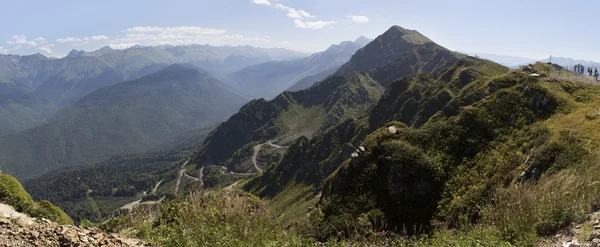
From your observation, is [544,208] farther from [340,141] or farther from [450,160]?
[340,141]

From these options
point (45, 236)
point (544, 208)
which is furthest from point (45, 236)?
point (544, 208)

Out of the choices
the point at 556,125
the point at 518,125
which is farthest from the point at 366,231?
the point at 518,125

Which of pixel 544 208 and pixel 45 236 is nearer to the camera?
pixel 45 236

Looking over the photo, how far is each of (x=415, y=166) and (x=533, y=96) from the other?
575 inches

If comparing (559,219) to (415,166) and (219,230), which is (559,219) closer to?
(219,230)

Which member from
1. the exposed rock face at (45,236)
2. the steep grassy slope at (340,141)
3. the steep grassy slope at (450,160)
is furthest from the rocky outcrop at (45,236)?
the steep grassy slope at (340,141)

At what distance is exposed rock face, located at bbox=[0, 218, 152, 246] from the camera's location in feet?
21.0

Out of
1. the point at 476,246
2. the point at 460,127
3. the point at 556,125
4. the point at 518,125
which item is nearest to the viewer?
the point at 476,246

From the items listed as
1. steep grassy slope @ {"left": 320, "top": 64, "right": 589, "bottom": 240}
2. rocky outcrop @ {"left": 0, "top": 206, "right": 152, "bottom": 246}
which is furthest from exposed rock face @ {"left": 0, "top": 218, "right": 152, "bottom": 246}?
steep grassy slope @ {"left": 320, "top": 64, "right": 589, "bottom": 240}

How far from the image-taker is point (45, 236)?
6602 millimetres

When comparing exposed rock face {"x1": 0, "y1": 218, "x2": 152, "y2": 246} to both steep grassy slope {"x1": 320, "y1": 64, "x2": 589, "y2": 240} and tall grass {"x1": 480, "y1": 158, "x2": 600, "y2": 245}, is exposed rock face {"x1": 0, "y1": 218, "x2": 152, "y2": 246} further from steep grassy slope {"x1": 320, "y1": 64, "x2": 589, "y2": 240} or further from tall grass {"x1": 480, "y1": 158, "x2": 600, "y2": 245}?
steep grassy slope {"x1": 320, "y1": 64, "x2": 589, "y2": 240}

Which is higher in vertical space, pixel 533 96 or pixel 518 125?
pixel 533 96

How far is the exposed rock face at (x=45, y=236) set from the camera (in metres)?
6.39

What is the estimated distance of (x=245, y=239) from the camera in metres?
7.67
